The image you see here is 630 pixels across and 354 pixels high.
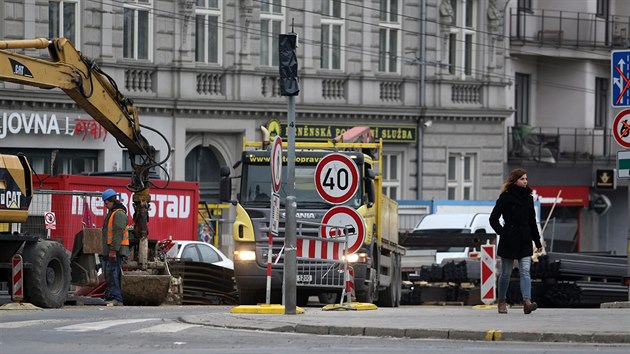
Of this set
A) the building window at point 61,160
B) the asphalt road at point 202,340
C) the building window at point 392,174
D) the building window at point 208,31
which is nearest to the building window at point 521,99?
the building window at point 392,174

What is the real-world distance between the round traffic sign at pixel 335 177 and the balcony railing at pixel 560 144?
116 feet

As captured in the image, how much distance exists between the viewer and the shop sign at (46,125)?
44531 millimetres

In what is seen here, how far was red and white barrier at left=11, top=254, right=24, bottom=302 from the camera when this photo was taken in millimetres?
27670

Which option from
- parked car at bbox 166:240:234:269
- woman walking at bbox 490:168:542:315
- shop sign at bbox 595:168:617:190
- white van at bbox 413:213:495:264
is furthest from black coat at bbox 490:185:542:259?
shop sign at bbox 595:168:617:190

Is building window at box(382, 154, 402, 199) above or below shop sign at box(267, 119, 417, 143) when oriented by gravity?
below

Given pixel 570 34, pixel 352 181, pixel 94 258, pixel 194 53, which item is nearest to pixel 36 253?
pixel 94 258

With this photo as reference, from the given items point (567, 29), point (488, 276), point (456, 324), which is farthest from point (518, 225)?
point (567, 29)

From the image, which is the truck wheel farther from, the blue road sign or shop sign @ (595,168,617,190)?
shop sign @ (595,168,617,190)

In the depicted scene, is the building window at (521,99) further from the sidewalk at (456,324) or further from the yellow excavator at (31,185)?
the sidewalk at (456,324)

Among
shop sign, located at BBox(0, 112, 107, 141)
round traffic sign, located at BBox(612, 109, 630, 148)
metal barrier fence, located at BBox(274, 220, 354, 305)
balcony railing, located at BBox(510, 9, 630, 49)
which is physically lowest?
metal barrier fence, located at BBox(274, 220, 354, 305)

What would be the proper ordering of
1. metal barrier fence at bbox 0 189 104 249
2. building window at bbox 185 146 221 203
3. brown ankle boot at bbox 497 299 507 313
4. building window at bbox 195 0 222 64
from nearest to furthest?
1. brown ankle boot at bbox 497 299 507 313
2. metal barrier fence at bbox 0 189 104 249
3. building window at bbox 195 0 222 64
4. building window at bbox 185 146 221 203

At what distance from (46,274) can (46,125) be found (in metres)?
17.5

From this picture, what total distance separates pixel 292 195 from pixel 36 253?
21.2ft

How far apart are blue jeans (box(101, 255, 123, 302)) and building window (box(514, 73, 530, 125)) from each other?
32176 mm
